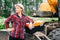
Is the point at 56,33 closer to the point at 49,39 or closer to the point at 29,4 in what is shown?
Answer: the point at 49,39

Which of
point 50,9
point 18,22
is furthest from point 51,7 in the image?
point 18,22

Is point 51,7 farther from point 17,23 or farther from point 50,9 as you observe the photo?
point 17,23

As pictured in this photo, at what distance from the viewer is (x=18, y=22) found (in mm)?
3113

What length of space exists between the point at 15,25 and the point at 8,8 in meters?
1.99

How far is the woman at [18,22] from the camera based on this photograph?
10.1 feet

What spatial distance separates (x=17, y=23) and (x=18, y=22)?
2 cm

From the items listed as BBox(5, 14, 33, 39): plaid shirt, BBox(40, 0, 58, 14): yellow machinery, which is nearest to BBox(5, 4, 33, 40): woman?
BBox(5, 14, 33, 39): plaid shirt

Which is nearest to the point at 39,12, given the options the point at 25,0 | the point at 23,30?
the point at 23,30

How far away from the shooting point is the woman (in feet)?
10.1

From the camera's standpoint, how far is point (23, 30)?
10.4ft

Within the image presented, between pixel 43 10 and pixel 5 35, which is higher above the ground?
pixel 43 10

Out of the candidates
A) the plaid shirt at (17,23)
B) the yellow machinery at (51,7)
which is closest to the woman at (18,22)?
the plaid shirt at (17,23)

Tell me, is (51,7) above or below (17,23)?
above

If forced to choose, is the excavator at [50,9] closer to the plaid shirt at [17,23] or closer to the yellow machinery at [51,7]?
the yellow machinery at [51,7]
